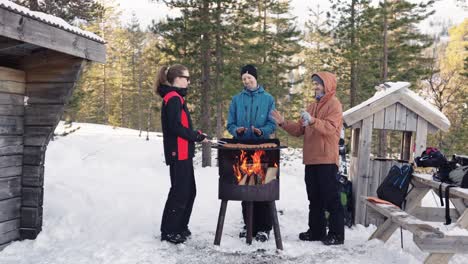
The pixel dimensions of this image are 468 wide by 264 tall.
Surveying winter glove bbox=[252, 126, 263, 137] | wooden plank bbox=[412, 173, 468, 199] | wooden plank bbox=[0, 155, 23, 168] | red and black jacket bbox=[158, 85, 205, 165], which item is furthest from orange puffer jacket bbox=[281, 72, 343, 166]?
wooden plank bbox=[0, 155, 23, 168]

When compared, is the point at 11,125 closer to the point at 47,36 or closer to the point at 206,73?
the point at 47,36

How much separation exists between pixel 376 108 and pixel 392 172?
1309 millimetres

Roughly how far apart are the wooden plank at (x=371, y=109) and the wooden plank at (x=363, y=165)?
114mm

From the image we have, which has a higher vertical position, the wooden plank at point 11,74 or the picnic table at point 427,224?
the wooden plank at point 11,74

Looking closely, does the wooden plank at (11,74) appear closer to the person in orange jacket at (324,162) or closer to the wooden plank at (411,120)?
the person in orange jacket at (324,162)

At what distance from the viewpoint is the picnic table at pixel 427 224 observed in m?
3.56

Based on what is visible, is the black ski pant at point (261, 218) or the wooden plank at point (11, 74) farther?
the black ski pant at point (261, 218)

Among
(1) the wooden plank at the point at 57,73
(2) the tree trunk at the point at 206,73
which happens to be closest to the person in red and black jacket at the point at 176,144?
(1) the wooden plank at the point at 57,73

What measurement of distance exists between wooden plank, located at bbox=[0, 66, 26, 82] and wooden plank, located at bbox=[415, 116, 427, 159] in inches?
236

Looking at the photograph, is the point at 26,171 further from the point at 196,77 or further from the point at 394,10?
the point at 394,10

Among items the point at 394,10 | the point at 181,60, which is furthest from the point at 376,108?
the point at 394,10

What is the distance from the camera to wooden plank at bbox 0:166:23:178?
4.78 meters

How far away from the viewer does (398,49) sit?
1992 centimetres

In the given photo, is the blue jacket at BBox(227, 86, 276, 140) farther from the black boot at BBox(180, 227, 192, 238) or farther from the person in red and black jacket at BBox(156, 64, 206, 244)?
the black boot at BBox(180, 227, 192, 238)
